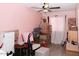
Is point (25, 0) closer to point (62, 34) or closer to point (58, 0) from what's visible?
point (58, 0)

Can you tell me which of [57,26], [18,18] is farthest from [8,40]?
[57,26]

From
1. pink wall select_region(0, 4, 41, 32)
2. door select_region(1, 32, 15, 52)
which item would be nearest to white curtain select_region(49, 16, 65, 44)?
pink wall select_region(0, 4, 41, 32)

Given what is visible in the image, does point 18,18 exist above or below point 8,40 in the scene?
above

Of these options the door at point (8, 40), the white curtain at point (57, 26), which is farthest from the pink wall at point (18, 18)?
the white curtain at point (57, 26)

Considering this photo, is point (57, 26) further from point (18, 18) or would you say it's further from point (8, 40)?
point (8, 40)

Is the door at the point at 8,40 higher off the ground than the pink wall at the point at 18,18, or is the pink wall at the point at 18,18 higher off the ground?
the pink wall at the point at 18,18

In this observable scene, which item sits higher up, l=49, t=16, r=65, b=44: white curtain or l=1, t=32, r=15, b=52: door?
l=49, t=16, r=65, b=44: white curtain

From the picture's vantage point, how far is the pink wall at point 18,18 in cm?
103

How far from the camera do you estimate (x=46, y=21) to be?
109cm

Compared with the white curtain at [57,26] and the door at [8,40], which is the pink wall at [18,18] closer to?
the door at [8,40]

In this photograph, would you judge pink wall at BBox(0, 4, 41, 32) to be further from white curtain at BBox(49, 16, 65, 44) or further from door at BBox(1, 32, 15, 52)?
white curtain at BBox(49, 16, 65, 44)

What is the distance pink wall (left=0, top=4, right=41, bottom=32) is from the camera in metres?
1.03

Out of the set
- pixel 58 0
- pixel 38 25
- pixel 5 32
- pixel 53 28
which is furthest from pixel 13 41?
pixel 58 0

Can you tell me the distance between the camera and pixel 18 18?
1058 mm
